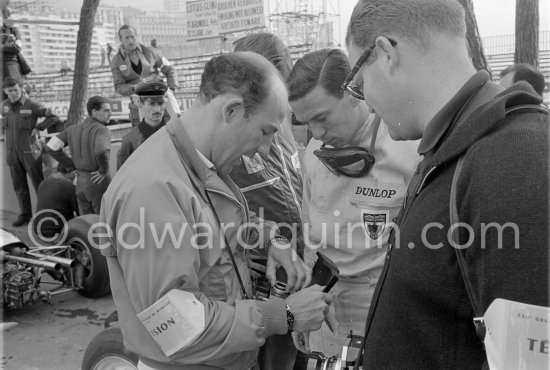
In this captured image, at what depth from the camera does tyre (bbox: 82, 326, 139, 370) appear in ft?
8.91

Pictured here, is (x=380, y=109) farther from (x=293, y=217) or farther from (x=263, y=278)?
(x=293, y=217)

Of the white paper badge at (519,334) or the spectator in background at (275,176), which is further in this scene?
the spectator in background at (275,176)

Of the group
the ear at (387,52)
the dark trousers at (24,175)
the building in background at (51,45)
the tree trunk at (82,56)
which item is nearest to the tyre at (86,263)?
the dark trousers at (24,175)

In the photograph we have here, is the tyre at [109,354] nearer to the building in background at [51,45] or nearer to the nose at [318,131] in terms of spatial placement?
the nose at [318,131]

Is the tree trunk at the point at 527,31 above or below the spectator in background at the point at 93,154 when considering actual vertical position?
above

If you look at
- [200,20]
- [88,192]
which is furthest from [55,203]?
[200,20]

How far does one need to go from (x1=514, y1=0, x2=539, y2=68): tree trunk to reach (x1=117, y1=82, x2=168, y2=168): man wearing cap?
13.9ft

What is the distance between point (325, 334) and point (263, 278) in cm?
50

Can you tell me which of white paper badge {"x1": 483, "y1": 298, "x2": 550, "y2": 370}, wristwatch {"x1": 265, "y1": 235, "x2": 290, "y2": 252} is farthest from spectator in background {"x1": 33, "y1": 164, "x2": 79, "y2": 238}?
white paper badge {"x1": 483, "y1": 298, "x2": 550, "y2": 370}

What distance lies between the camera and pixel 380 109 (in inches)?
52.2

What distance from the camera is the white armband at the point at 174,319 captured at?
1525 millimetres

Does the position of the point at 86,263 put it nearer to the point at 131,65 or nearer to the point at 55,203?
the point at 55,203

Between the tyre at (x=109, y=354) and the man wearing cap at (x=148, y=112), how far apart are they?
2824 millimetres

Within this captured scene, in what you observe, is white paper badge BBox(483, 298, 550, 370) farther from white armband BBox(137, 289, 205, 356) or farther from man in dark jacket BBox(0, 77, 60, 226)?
man in dark jacket BBox(0, 77, 60, 226)
